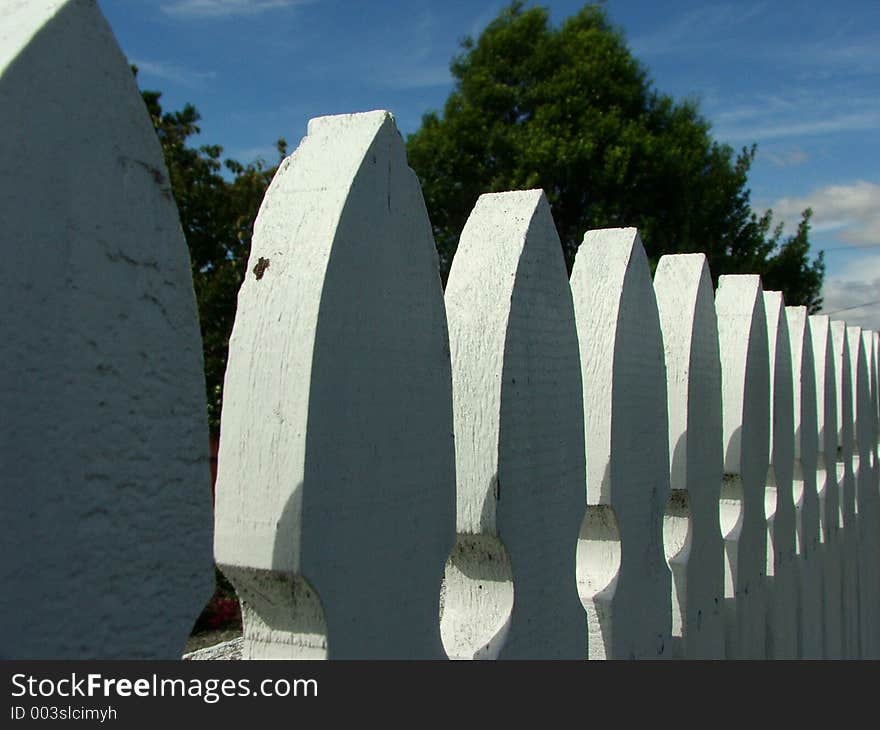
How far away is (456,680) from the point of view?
4.08 feet

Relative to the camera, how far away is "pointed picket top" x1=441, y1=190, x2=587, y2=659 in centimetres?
136

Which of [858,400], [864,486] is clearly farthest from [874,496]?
[858,400]

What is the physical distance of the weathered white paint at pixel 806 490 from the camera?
Answer: 359 cm

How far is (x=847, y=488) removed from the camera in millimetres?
5012

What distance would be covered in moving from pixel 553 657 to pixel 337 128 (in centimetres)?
94

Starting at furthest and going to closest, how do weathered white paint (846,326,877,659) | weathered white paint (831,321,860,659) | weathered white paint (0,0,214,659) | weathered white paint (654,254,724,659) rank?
weathered white paint (846,326,877,659), weathered white paint (831,321,860,659), weathered white paint (654,254,724,659), weathered white paint (0,0,214,659)

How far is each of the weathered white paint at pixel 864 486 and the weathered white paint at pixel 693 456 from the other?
3.06 metres

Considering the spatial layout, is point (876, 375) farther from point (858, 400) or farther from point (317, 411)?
point (317, 411)

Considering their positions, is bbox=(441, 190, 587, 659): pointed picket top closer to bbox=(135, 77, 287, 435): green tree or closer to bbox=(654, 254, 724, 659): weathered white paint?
bbox=(654, 254, 724, 659): weathered white paint

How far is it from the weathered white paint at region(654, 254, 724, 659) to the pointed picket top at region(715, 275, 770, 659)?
0.53 feet

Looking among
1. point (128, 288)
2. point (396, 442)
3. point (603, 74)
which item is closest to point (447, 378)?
point (396, 442)

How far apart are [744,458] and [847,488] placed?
8.43 feet

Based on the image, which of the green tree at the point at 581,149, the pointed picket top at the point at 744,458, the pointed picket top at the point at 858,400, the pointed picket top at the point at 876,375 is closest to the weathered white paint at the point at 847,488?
the pointed picket top at the point at 858,400

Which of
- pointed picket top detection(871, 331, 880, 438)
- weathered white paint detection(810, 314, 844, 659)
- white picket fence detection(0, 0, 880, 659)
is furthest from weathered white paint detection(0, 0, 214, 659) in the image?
pointed picket top detection(871, 331, 880, 438)
